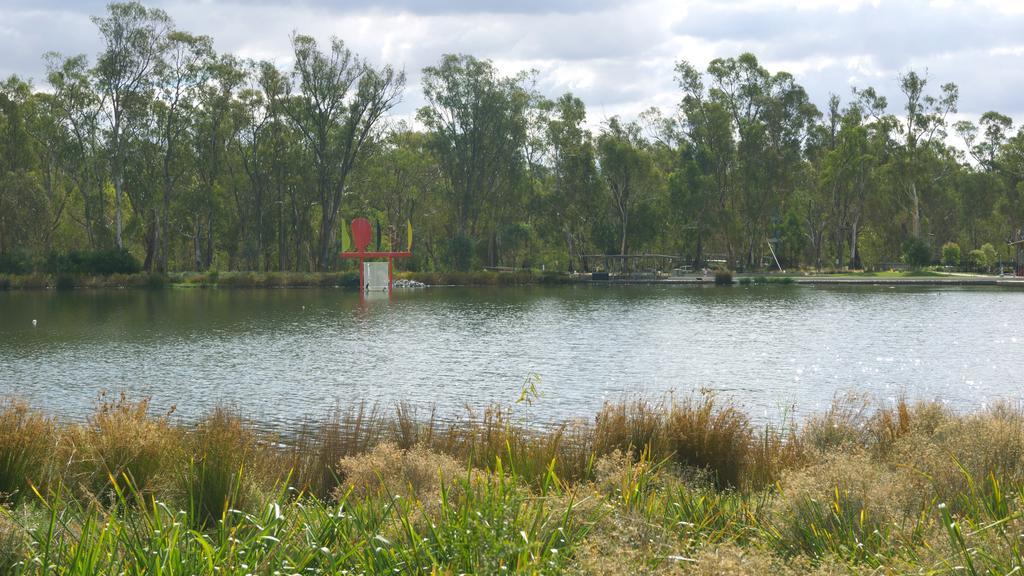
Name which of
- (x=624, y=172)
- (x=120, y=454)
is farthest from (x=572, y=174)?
(x=120, y=454)

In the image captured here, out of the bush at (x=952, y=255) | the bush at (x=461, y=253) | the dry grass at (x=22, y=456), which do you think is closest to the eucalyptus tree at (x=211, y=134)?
the bush at (x=461, y=253)

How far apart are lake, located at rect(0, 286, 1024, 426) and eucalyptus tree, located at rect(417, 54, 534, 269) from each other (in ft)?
92.4

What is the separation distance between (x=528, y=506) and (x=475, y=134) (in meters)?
72.2

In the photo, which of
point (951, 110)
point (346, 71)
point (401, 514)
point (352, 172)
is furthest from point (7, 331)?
point (951, 110)

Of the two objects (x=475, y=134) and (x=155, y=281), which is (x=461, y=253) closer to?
(x=475, y=134)

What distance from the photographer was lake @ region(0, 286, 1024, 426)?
19.2m

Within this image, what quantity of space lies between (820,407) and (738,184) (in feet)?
220

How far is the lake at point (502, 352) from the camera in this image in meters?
19.2

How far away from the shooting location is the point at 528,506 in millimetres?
5570

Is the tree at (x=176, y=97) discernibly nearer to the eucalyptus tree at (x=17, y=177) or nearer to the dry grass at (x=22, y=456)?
the eucalyptus tree at (x=17, y=177)

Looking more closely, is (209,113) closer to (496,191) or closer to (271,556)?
(496,191)

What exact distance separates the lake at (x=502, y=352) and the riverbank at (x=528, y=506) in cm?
276

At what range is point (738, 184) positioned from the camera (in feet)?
270

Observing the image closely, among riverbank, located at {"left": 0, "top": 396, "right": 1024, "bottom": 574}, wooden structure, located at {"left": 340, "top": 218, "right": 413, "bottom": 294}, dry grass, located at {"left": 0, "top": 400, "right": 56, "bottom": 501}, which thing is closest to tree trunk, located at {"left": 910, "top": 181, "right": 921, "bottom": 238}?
wooden structure, located at {"left": 340, "top": 218, "right": 413, "bottom": 294}
